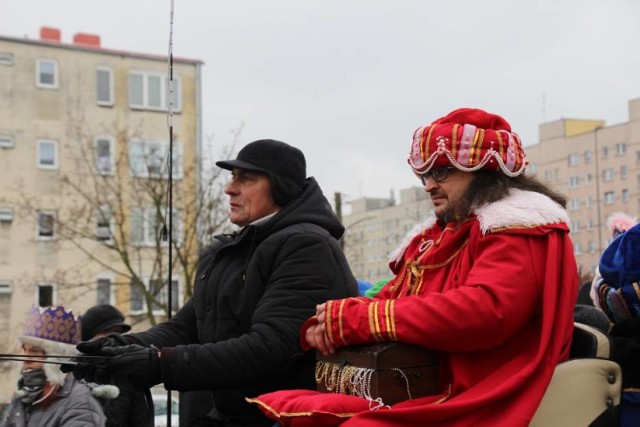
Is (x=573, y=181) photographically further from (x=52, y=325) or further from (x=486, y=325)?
(x=486, y=325)

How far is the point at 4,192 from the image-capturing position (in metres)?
43.8

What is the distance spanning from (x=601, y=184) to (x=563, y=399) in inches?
3409

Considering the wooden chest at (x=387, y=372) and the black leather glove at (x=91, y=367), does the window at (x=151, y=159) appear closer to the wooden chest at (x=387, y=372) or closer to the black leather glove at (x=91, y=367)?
the black leather glove at (x=91, y=367)

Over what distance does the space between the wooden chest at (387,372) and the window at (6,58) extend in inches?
1743

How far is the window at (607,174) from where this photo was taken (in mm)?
86125

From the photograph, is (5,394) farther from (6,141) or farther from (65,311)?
(65,311)

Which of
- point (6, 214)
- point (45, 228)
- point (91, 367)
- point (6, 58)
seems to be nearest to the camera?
point (91, 367)

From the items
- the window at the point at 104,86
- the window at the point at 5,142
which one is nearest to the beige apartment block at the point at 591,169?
the window at the point at 104,86

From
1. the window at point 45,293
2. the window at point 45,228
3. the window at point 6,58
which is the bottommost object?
the window at point 45,293

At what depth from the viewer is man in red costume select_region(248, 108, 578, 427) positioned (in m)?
3.31

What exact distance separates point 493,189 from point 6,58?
44.4 metres

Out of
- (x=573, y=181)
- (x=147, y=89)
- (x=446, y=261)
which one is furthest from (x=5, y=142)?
(x=573, y=181)

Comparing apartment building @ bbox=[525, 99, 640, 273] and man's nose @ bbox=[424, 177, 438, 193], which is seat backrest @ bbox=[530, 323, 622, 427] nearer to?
man's nose @ bbox=[424, 177, 438, 193]

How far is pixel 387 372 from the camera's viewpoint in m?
3.37
